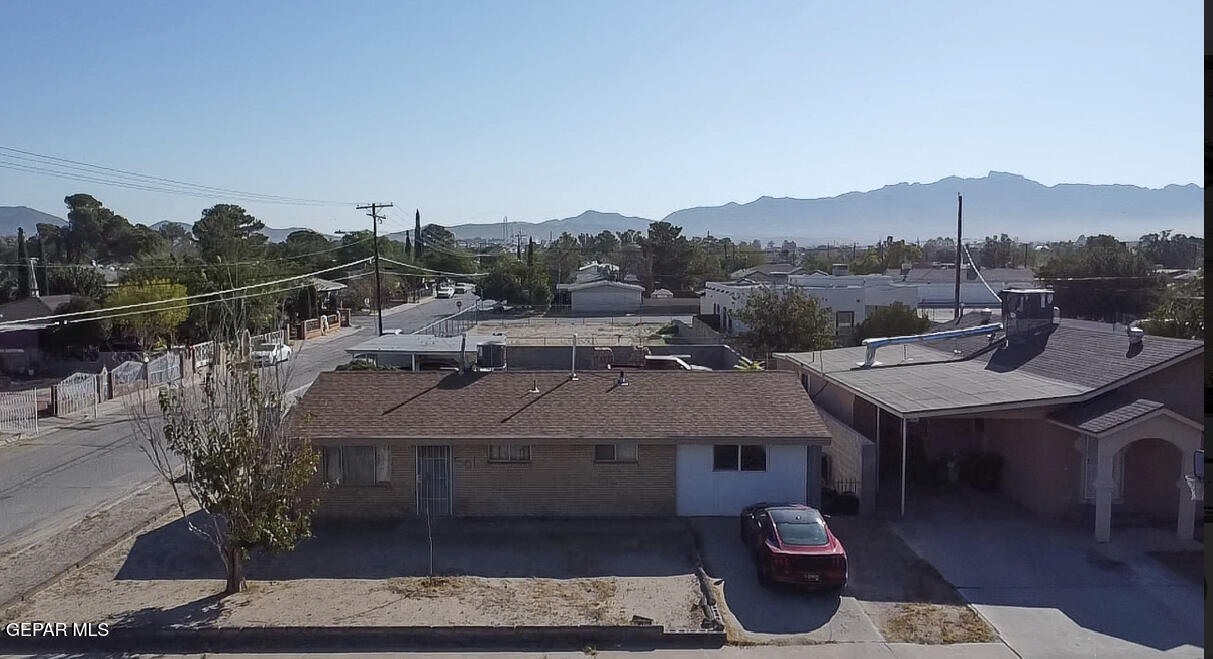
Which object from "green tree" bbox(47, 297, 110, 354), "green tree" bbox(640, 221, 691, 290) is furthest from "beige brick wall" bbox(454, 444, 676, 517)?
"green tree" bbox(640, 221, 691, 290)

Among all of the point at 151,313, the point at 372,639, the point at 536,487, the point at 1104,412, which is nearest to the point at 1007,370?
the point at 1104,412

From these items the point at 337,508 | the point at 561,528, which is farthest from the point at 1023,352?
the point at 337,508

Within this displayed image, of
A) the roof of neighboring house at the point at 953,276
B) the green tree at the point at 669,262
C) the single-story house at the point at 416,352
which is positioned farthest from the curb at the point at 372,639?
the green tree at the point at 669,262

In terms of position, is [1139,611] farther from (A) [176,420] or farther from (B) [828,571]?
(A) [176,420]

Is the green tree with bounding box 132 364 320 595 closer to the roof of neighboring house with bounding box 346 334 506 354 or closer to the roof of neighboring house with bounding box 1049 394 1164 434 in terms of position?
the roof of neighboring house with bounding box 1049 394 1164 434

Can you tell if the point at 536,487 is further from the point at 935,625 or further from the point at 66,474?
the point at 66,474

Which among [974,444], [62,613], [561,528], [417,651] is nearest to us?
[417,651]
